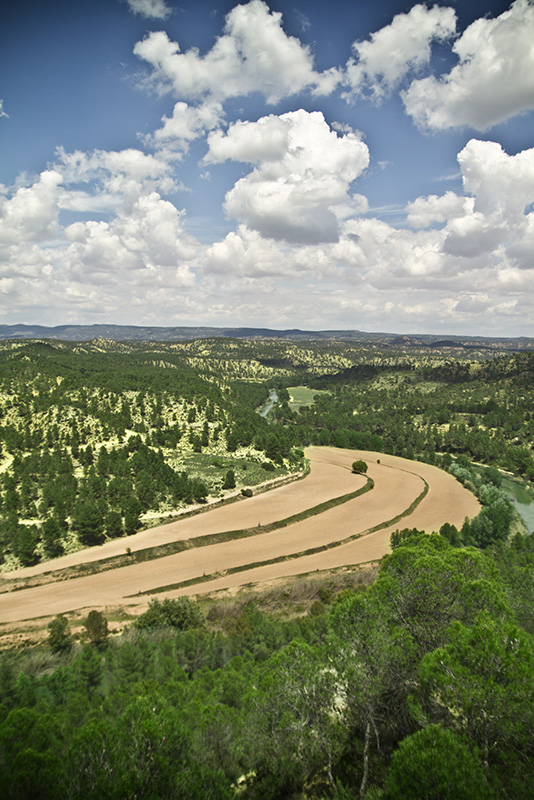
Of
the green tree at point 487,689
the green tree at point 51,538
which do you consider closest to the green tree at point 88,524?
the green tree at point 51,538

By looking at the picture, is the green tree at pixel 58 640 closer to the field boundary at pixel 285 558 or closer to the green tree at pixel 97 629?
the green tree at pixel 97 629

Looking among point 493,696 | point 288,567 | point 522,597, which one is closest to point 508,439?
point 288,567

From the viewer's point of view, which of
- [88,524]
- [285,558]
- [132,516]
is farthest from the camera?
[132,516]

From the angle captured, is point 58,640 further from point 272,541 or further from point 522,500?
point 522,500

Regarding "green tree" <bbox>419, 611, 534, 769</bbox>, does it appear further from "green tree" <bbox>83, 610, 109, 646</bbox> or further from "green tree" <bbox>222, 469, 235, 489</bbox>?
"green tree" <bbox>222, 469, 235, 489</bbox>

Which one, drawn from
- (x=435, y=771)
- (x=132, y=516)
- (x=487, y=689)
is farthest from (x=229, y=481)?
(x=435, y=771)

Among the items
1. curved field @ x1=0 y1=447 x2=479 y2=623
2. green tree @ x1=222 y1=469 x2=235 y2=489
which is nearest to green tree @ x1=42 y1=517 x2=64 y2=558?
curved field @ x1=0 y1=447 x2=479 y2=623
